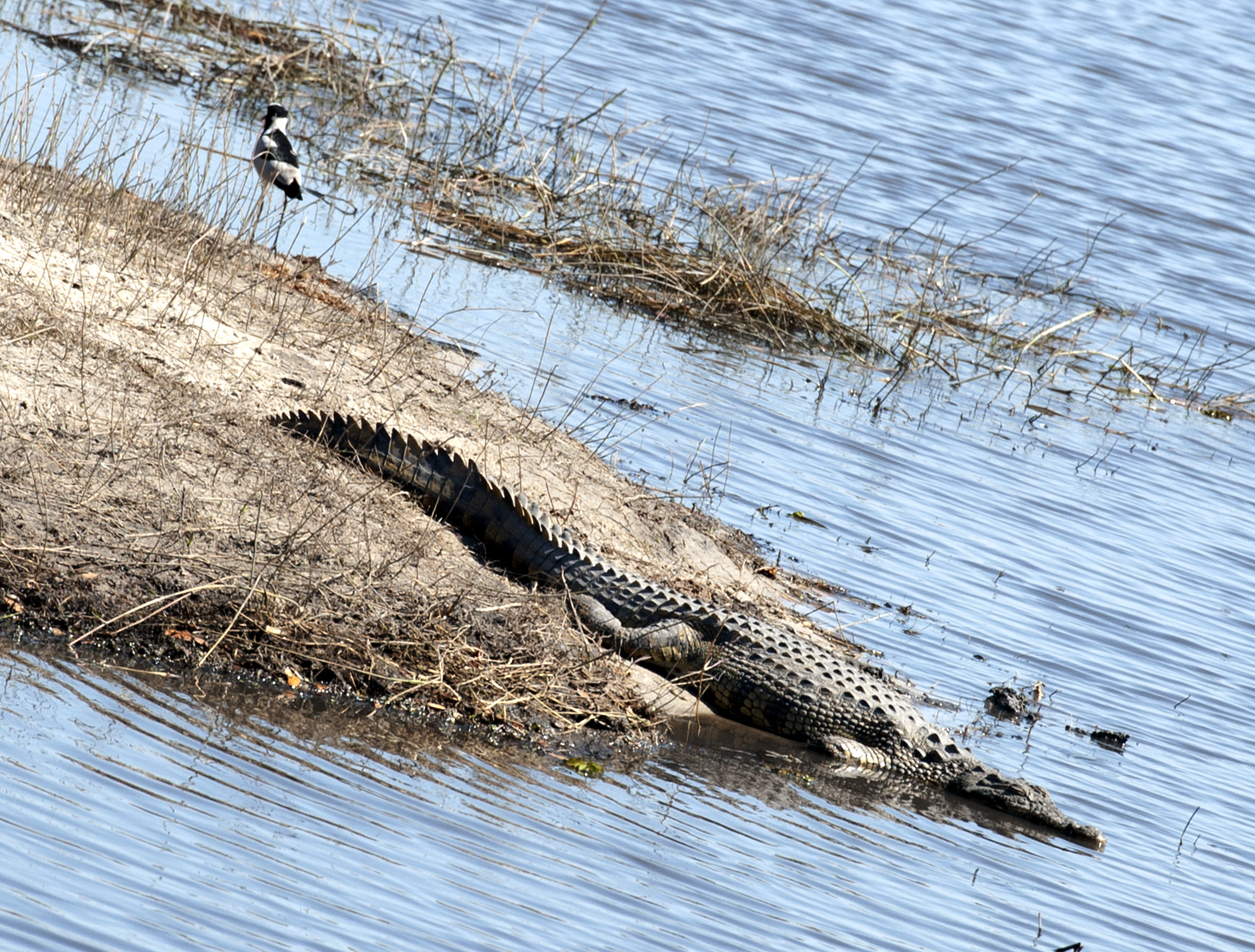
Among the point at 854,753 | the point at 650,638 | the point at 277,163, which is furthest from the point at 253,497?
the point at 277,163

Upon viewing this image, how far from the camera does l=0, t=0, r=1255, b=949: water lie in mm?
3984

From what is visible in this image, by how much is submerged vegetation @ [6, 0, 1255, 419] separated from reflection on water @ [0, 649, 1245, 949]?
18.2 ft

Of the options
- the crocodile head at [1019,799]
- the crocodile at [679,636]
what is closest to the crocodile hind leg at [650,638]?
the crocodile at [679,636]

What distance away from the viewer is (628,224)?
11.4 metres

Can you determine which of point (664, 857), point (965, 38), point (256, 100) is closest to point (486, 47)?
point (256, 100)

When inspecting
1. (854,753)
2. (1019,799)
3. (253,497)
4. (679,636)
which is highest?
(253,497)

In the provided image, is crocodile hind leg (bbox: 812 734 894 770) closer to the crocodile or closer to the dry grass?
the crocodile

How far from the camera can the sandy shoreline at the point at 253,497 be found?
500cm

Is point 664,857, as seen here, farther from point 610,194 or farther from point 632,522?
point 610,194

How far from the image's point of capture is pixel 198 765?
4297 millimetres

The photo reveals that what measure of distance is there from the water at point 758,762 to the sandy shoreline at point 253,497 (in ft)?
1.02

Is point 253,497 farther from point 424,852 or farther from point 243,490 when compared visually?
point 424,852

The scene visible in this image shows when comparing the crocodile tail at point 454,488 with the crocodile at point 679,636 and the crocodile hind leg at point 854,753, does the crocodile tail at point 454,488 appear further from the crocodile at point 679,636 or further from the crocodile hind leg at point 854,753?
the crocodile hind leg at point 854,753

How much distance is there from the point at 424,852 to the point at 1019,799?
280 cm
